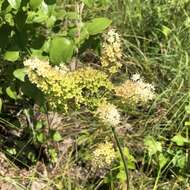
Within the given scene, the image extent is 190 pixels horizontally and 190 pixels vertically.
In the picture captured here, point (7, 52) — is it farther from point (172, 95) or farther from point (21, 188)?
point (172, 95)

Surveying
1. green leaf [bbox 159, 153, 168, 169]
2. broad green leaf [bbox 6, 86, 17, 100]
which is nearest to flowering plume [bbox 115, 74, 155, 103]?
broad green leaf [bbox 6, 86, 17, 100]

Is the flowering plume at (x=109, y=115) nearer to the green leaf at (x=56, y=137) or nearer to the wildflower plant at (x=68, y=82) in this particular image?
the wildflower plant at (x=68, y=82)

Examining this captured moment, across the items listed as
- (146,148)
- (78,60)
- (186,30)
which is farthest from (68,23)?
(146,148)

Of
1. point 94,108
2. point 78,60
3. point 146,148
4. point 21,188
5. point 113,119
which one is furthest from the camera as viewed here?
point 78,60

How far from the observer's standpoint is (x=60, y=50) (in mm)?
2162

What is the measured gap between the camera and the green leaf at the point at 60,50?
2148 mm

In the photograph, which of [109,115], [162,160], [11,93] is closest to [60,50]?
[11,93]

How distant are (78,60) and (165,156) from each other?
726 mm

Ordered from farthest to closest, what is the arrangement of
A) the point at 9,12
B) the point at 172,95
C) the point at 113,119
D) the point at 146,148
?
the point at 172,95 → the point at 146,148 → the point at 9,12 → the point at 113,119

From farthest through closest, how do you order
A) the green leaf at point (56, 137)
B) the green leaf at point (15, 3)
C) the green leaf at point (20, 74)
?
the green leaf at point (56, 137), the green leaf at point (20, 74), the green leaf at point (15, 3)

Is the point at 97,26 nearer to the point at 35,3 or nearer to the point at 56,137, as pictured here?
the point at 35,3

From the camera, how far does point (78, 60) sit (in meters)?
3.04

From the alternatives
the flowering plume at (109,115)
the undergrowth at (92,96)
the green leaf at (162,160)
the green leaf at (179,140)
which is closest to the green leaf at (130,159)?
the undergrowth at (92,96)

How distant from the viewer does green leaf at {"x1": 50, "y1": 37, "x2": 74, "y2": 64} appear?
2.15m
